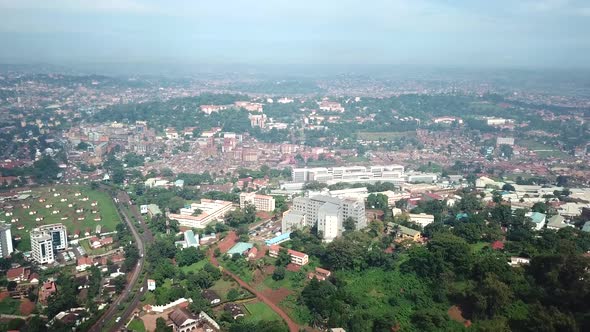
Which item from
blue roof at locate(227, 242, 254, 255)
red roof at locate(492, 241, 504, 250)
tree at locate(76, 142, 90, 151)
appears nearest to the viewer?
red roof at locate(492, 241, 504, 250)

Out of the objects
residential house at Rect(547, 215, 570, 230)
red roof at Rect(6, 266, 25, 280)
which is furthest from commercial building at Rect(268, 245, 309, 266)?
residential house at Rect(547, 215, 570, 230)

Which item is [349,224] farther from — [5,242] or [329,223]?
[5,242]

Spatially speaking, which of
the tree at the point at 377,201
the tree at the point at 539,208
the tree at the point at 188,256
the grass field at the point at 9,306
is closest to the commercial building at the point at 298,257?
the tree at the point at 188,256

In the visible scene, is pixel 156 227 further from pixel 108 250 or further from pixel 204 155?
pixel 204 155

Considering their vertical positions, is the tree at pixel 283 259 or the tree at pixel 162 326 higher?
the tree at pixel 283 259

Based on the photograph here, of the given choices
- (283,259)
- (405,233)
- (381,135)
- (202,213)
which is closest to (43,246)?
(202,213)

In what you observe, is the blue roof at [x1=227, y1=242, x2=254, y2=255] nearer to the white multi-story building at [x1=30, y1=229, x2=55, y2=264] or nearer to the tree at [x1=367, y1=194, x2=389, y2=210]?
the white multi-story building at [x1=30, y1=229, x2=55, y2=264]

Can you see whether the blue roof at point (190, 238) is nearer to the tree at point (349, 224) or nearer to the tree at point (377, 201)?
the tree at point (349, 224)
